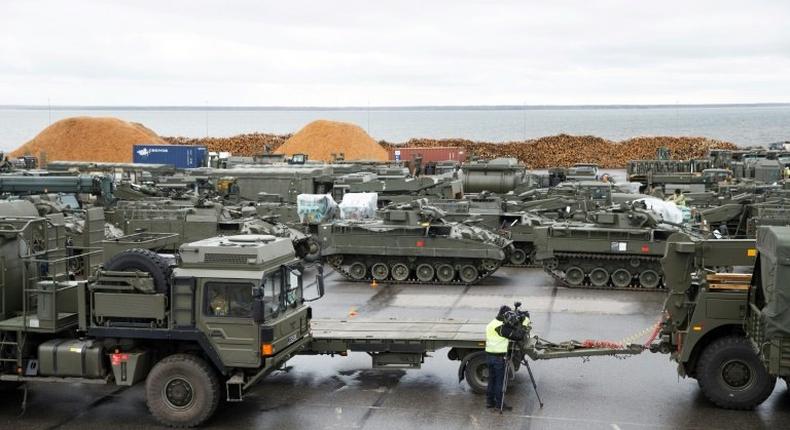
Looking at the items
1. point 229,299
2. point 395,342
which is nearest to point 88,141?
point 395,342

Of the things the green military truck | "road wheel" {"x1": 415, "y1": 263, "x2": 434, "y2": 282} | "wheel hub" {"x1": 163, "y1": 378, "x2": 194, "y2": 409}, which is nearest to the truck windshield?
"wheel hub" {"x1": 163, "y1": 378, "x2": 194, "y2": 409}

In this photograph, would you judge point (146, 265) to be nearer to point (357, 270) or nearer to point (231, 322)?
point (231, 322)

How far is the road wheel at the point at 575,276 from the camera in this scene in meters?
25.4

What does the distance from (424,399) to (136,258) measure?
16.3 feet

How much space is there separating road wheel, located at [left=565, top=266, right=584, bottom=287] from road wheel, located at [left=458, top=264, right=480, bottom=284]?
98.6 inches

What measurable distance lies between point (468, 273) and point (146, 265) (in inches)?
550

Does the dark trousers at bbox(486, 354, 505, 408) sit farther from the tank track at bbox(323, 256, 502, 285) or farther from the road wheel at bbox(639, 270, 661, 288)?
the road wheel at bbox(639, 270, 661, 288)

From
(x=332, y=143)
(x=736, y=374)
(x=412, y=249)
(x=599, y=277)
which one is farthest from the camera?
(x=332, y=143)

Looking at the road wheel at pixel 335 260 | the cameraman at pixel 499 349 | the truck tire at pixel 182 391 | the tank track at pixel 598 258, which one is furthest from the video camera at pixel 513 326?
the road wheel at pixel 335 260

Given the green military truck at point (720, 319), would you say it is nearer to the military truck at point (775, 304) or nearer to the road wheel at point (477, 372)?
the military truck at point (775, 304)

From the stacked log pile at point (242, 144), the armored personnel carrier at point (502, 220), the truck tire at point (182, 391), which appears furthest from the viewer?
the stacked log pile at point (242, 144)

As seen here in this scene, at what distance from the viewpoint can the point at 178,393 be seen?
13.4m

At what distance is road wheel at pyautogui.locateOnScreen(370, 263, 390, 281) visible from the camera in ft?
87.1

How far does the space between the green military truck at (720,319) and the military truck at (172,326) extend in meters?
6.08
